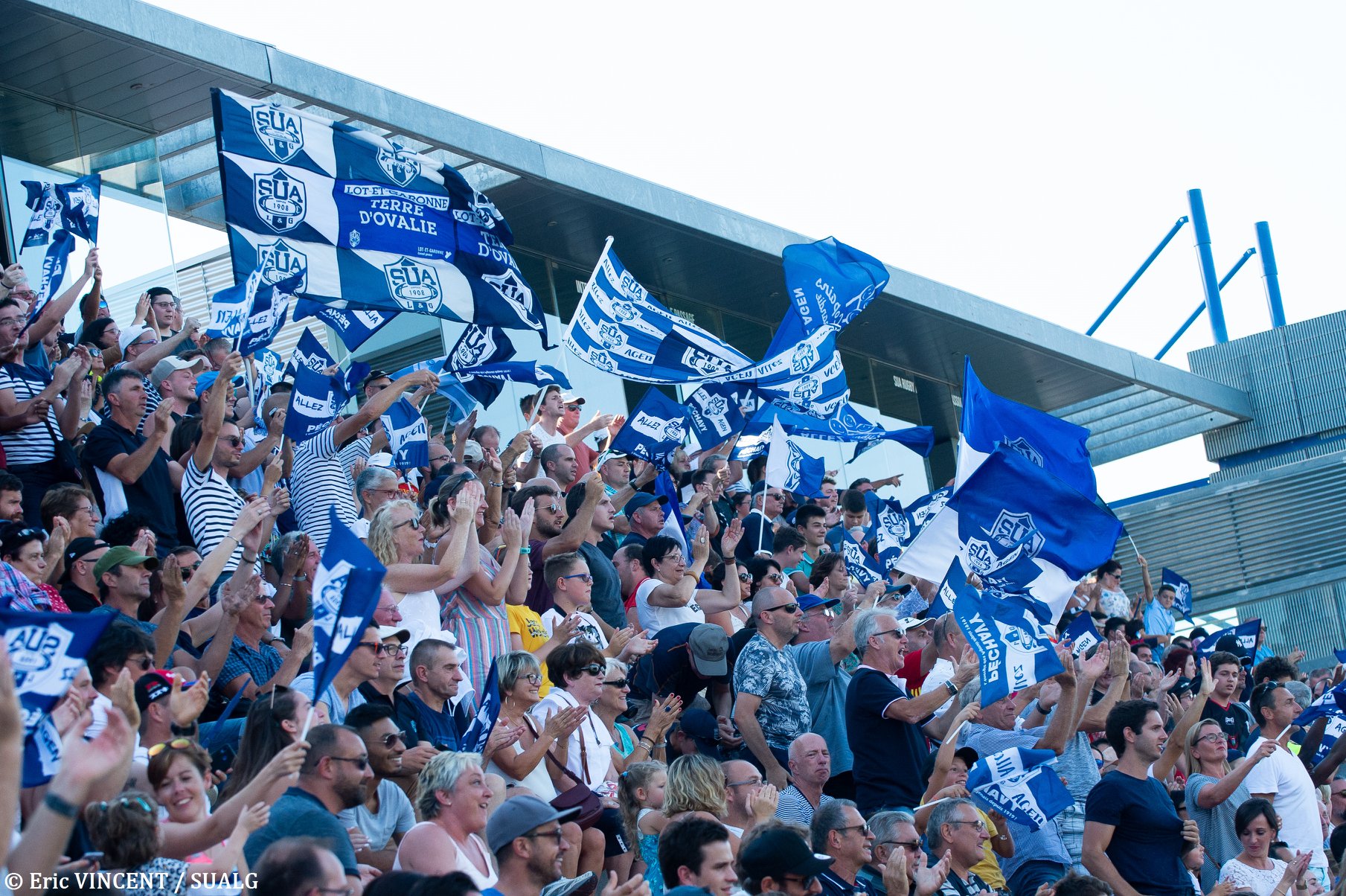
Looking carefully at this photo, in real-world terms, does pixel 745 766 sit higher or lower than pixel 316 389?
lower

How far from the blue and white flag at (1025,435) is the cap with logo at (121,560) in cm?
574

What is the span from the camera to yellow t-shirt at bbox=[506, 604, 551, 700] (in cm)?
948

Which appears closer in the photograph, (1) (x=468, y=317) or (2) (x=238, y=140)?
(2) (x=238, y=140)

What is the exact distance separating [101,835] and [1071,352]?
2313 cm

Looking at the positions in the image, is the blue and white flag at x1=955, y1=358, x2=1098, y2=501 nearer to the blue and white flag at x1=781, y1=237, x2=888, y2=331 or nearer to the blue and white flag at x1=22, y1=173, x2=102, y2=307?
the blue and white flag at x1=781, y1=237, x2=888, y2=331

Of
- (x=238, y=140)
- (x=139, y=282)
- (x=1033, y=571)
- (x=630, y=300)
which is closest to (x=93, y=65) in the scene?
(x=139, y=282)

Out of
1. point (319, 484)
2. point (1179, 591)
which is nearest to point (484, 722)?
point (319, 484)

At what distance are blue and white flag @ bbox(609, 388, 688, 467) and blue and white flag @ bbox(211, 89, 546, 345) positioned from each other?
102 centimetres

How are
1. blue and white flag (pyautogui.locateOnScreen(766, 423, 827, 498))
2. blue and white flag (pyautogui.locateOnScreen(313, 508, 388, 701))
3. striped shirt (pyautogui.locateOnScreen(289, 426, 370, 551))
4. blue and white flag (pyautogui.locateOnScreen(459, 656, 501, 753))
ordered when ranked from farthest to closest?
blue and white flag (pyautogui.locateOnScreen(766, 423, 827, 498)) < striped shirt (pyautogui.locateOnScreen(289, 426, 370, 551)) < blue and white flag (pyautogui.locateOnScreen(459, 656, 501, 753)) < blue and white flag (pyautogui.locateOnScreen(313, 508, 388, 701))

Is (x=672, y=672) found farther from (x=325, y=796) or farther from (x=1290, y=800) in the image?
(x=325, y=796)

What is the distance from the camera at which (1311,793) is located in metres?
10.6

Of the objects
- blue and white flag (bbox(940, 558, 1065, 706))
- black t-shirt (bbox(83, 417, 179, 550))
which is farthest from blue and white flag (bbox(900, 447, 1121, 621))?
black t-shirt (bbox(83, 417, 179, 550))

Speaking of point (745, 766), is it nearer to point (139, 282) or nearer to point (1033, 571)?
point (1033, 571)

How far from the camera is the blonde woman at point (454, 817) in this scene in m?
6.28
